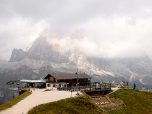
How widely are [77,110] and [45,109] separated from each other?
8.01 m

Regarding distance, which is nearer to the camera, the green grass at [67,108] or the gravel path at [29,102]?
the gravel path at [29,102]

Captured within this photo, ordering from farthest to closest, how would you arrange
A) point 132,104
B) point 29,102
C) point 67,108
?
point 132,104
point 29,102
point 67,108

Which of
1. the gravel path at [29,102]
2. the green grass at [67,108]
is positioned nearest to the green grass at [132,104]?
the green grass at [67,108]

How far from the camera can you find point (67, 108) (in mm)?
28844

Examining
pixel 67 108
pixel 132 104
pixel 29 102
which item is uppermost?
pixel 67 108

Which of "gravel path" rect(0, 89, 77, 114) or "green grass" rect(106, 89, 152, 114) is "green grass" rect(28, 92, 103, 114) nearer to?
"gravel path" rect(0, 89, 77, 114)

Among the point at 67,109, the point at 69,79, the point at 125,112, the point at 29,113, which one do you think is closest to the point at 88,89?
the point at 69,79

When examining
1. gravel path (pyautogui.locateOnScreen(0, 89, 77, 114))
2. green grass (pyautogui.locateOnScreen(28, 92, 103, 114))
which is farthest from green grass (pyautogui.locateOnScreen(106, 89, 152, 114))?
gravel path (pyautogui.locateOnScreen(0, 89, 77, 114))

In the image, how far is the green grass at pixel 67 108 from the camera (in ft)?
87.1

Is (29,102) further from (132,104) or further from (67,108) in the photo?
(132,104)

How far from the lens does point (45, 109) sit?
27.1 metres

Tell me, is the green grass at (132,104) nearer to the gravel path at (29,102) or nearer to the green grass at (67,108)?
the green grass at (67,108)

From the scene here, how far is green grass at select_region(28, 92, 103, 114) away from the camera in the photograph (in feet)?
87.1

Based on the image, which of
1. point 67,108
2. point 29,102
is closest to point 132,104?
point 67,108
